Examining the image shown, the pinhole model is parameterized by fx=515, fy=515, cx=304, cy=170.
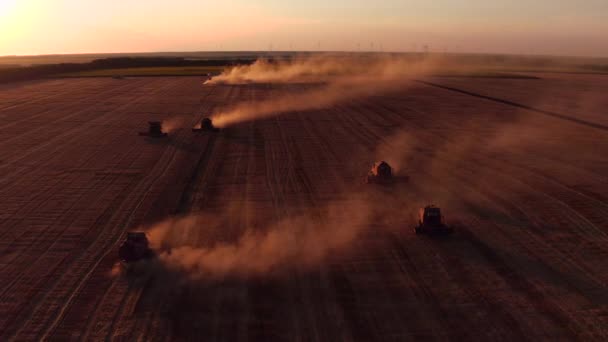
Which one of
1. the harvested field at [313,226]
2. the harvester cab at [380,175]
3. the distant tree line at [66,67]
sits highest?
the distant tree line at [66,67]

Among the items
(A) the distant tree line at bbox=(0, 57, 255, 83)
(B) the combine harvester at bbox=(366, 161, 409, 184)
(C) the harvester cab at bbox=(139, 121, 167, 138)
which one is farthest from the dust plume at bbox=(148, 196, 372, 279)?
(A) the distant tree line at bbox=(0, 57, 255, 83)

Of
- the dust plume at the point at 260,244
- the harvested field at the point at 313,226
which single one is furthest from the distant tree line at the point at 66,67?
the dust plume at the point at 260,244

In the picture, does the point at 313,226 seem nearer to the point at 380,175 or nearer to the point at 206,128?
the point at 380,175

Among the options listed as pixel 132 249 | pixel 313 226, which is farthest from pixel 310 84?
pixel 132 249

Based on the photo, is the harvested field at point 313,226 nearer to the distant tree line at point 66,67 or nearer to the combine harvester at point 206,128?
the combine harvester at point 206,128

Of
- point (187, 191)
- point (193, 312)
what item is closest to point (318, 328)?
point (193, 312)

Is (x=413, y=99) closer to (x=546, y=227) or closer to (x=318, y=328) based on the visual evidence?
(x=546, y=227)
